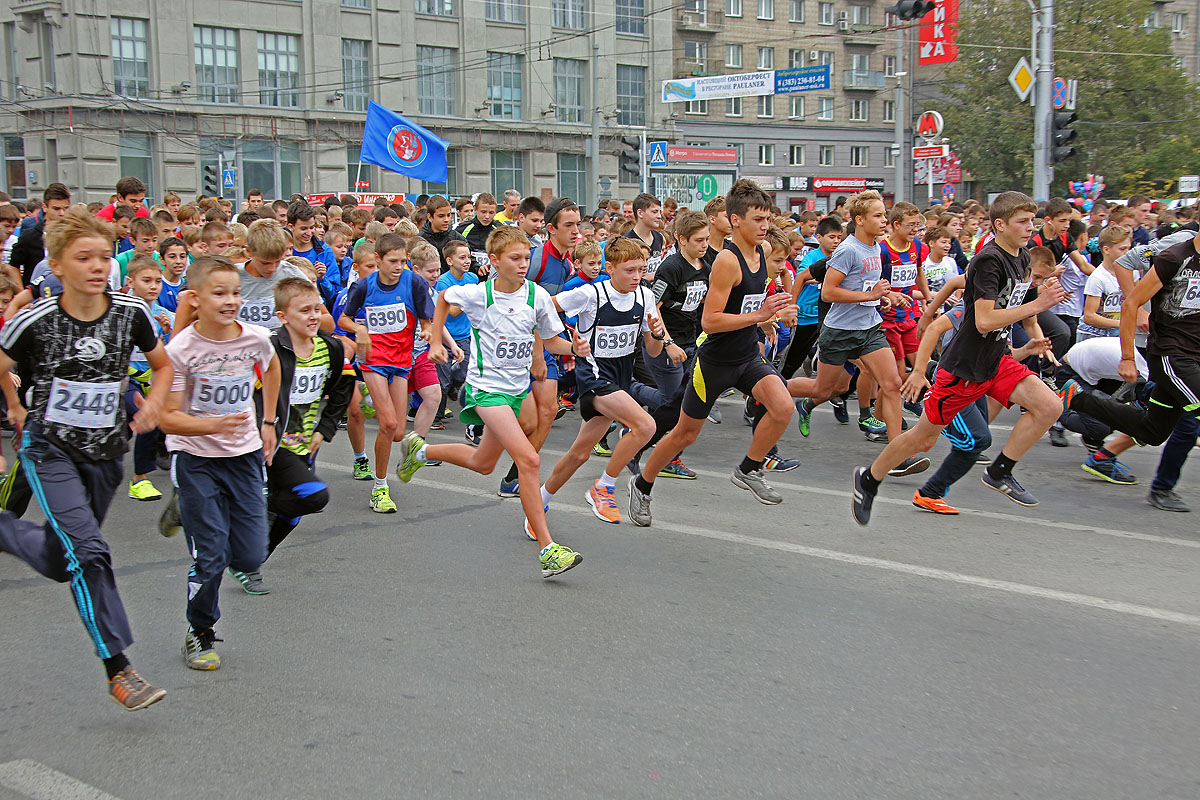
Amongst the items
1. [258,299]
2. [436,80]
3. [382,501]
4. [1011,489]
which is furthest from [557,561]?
[436,80]

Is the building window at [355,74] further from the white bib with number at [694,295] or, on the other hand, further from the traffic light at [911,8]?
the white bib with number at [694,295]

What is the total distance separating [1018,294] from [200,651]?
5.00 meters

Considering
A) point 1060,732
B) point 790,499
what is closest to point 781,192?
point 790,499

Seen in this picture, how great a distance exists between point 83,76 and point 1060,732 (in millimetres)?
40837

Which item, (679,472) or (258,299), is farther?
(679,472)

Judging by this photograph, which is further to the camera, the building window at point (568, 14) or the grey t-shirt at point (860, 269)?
the building window at point (568, 14)

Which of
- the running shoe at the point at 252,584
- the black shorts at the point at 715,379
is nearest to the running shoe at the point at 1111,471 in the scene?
the black shorts at the point at 715,379

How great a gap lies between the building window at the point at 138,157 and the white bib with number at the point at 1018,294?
37307 mm

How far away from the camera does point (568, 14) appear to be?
159 ft

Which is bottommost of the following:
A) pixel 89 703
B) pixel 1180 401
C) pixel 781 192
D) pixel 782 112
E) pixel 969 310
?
pixel 89 703

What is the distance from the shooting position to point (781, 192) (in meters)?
61.5

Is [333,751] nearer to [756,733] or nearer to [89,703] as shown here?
[89,703]

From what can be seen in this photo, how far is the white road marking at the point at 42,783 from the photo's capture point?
350cm

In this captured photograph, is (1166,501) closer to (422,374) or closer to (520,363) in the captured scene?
(520,363)
